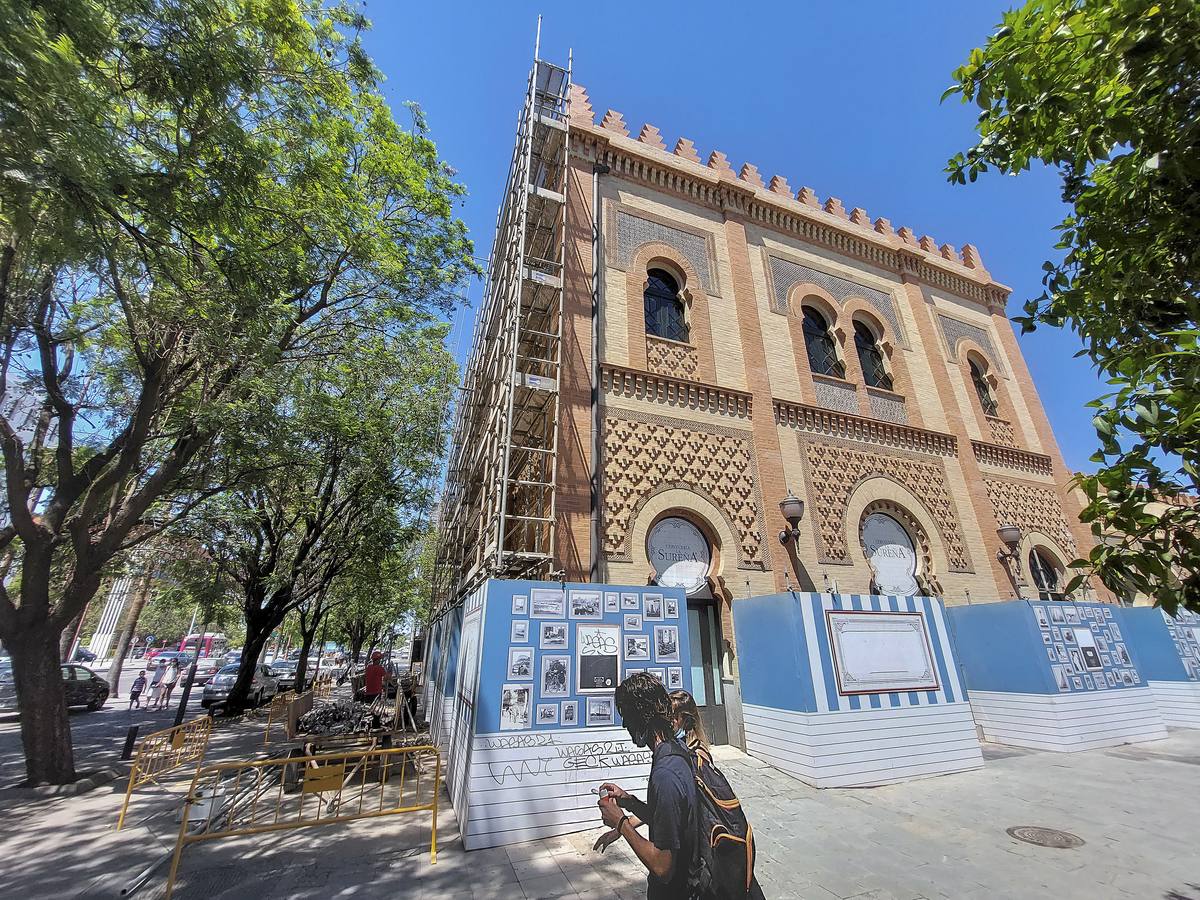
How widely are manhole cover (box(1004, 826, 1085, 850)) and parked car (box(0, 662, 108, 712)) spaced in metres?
24.5

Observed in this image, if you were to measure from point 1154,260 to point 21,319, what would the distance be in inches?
489

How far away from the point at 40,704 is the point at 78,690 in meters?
13.9

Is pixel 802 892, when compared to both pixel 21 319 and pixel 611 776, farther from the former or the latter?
pixel 21 319

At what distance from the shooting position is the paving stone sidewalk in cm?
431

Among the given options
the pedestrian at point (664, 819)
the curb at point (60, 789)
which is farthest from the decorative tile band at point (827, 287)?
the curb at point (60, 789)

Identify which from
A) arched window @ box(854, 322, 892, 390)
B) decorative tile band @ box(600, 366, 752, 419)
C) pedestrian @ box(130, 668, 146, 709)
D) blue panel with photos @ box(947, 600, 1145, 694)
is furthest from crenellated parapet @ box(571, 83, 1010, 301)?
pedestrian @ box(130, 668, 146, 709)

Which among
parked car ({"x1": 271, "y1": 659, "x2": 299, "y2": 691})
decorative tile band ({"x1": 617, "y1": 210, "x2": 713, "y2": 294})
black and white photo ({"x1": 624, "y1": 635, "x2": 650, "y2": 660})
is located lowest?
parked car ({"x1": 271, "y1": 659, "x2": 299, "y2": 691})

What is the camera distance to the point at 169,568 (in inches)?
660

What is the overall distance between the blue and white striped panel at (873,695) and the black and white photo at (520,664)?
4.23m

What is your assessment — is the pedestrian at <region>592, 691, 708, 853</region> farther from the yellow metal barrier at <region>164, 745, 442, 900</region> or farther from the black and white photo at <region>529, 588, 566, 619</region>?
the yellow metal barrier at <region>164, 745, 442, 900</region>

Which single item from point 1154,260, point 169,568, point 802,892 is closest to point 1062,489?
point 1154,260

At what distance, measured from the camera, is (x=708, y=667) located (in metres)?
8.98

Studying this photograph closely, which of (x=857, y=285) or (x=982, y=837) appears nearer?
(x=982, y=837)

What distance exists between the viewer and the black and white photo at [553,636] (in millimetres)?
6129
